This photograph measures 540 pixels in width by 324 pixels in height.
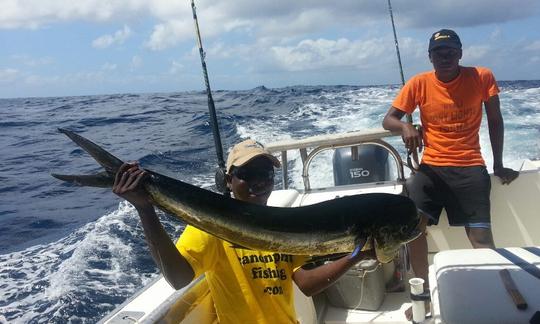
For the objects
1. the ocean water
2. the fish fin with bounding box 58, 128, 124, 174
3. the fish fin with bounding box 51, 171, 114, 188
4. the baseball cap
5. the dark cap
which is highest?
the dark cap

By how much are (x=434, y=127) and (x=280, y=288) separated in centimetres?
187

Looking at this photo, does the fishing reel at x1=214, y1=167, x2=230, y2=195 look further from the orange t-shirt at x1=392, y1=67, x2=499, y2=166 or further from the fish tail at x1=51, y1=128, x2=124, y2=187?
the orange t-shirt at x1=392, y1=67, x2=499, y2=166

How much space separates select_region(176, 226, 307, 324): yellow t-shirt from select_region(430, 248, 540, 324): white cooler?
23.3 inches

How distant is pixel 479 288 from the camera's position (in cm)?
191

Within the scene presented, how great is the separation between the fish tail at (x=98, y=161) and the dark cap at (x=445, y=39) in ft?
7.88

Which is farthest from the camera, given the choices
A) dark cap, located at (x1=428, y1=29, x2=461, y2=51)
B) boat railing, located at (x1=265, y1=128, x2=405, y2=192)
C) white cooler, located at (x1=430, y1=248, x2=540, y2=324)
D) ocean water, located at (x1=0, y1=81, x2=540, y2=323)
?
ocean water, located at (x1=0, y1=81, x2=540, y2=323)

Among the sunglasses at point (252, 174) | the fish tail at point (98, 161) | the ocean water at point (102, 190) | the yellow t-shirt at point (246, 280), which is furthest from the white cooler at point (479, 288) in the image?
the ocean water at point (102, 190)

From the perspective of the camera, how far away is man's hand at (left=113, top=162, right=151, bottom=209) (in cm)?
154

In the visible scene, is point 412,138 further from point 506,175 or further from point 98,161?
point 98,161

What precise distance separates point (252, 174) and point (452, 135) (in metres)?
1.87

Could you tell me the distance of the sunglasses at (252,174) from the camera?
194cm

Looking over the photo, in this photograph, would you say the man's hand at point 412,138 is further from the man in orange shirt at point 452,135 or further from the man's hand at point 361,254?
the man's hand at point 361,254

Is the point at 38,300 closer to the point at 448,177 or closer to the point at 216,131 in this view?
the point at 216,131

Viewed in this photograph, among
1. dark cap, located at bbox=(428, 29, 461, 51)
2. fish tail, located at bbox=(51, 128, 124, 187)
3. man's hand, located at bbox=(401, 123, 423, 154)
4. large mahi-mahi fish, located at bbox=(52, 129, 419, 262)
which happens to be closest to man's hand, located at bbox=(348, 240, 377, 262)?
large mahi-mahi fish, located at bbox=(52, 129, 419, 262)
